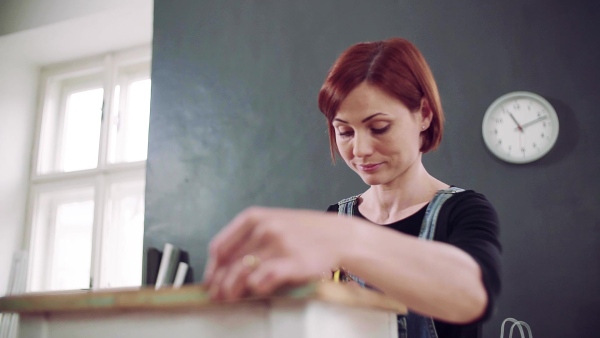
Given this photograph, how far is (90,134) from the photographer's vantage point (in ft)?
15.3

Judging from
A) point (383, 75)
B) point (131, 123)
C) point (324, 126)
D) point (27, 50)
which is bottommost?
point (383, 75)

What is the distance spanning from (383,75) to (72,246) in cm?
371

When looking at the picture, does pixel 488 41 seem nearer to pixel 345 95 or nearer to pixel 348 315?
pixel 345 95

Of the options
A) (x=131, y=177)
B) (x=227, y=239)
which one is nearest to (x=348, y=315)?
(x=227, y=239)

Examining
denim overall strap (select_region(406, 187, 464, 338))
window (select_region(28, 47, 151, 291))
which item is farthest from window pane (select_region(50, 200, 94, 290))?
denim overall strap (select_region(406, 187, 464, 338))

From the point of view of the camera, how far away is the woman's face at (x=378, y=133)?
128 cm

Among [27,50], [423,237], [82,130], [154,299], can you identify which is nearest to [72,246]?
[82,130]

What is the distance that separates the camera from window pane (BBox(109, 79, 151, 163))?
441 cm

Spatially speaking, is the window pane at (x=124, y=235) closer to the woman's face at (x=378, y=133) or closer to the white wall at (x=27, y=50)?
the white wall at (x=27, y=50)

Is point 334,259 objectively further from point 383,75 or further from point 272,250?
point 383,75

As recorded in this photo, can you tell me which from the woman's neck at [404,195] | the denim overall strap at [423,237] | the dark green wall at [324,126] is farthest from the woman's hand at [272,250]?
the dark green wall at [324,126]

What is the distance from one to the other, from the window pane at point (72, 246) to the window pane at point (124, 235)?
7.8 inches

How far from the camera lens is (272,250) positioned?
0.58 metres

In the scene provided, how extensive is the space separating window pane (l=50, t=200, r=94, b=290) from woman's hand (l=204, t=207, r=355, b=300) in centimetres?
398
